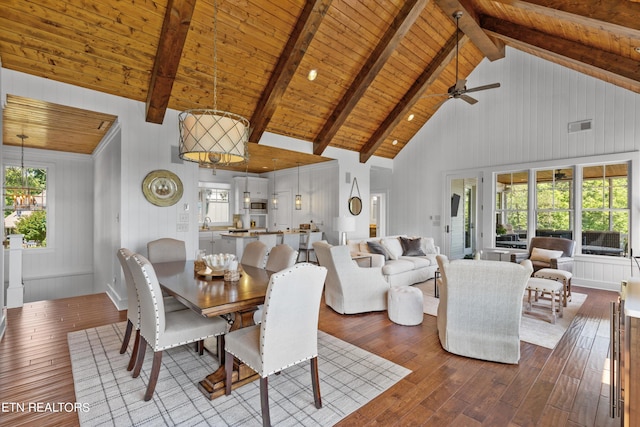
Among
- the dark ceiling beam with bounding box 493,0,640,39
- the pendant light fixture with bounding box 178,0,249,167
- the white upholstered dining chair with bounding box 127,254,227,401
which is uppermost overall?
the dark ceiling beam with bounding box 493,0,640,39

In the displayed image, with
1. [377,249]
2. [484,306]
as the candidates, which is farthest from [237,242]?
[484,306]

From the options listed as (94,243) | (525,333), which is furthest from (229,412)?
(94,243)

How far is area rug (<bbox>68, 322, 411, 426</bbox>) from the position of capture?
6.72 ft

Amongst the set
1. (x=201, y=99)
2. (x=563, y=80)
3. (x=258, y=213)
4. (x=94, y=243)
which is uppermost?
(x=563, y=80)

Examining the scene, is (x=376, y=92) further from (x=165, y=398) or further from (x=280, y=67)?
(x=165, y=398)

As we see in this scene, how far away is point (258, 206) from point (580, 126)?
26.5 ft

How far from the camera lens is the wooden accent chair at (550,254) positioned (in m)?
4.98

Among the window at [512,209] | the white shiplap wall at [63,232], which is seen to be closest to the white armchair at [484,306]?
the window at [512,209]

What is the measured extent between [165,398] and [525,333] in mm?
3676

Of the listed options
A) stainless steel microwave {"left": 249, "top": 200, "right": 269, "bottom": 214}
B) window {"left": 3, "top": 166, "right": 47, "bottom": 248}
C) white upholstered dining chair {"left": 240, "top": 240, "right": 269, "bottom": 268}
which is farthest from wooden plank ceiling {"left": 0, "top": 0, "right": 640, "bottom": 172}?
stainless steel microwave {"left": 249, "top": 200, "right": 269, "bottom": 214}

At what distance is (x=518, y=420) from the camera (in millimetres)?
2041

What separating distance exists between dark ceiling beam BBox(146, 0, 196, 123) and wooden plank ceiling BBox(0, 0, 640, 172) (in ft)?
0.04

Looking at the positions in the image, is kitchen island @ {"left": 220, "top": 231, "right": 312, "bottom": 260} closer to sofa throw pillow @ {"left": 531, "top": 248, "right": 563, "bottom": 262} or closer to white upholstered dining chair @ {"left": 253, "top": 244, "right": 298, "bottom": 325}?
white upholstered dining chair @ {"left": 253, "top": 244, "right": 298, "bottom": 325}

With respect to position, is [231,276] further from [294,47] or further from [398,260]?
[398,260]
